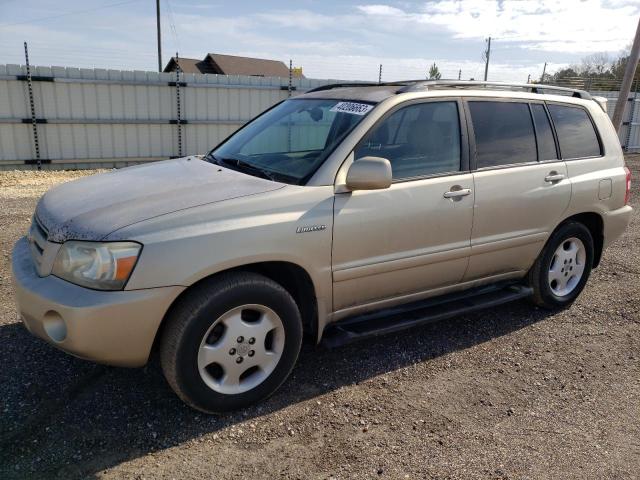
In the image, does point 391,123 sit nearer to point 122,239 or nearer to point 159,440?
point 122,239

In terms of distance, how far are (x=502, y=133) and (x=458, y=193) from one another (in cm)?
78

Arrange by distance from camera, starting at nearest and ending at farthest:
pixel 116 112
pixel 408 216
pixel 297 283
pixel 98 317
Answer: pixel 98 317, pixel 297 283, pixel 408 216, pixel 116 112

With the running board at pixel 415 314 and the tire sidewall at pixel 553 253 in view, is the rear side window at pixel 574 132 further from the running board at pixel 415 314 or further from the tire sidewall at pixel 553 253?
the running board at pixel 415 314

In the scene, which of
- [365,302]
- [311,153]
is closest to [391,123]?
[311,153]

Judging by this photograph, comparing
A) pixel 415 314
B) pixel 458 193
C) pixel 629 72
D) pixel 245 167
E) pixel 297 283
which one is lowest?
pixel 415 314

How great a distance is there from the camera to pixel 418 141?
3.71m

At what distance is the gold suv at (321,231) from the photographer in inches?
108

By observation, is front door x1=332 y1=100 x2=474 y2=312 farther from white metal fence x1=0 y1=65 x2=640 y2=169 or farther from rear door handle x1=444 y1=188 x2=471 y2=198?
white metal fence x1=0 y1=65 x2=640 y2=169

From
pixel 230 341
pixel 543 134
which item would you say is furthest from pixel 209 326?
pixel 543 134

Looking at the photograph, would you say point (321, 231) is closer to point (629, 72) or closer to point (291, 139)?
point (291, 139)

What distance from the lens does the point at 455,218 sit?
374cm

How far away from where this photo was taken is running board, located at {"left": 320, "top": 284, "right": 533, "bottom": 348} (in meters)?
3.48

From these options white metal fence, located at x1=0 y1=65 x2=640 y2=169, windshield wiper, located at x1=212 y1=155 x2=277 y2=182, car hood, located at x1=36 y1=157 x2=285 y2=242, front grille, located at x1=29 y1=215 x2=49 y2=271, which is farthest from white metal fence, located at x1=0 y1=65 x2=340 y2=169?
front grille, located at x1=29 y1=215 x2=49 y2=271

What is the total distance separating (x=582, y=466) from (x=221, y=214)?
229cm
